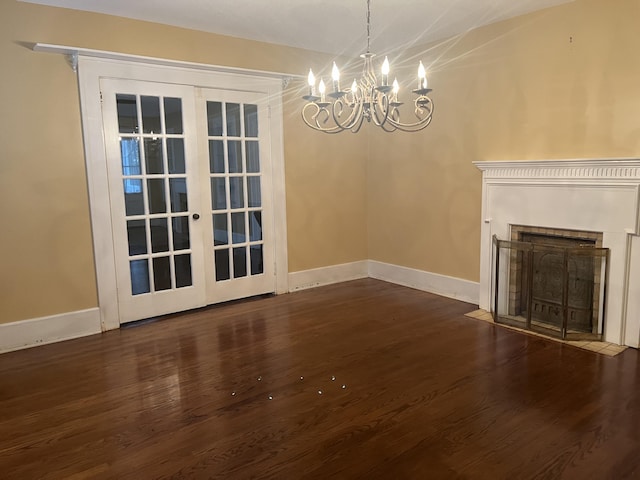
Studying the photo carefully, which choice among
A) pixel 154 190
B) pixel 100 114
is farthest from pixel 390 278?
pixel 100 114

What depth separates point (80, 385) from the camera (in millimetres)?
2904

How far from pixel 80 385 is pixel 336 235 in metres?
3.11

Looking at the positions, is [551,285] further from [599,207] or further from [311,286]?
[311,286]

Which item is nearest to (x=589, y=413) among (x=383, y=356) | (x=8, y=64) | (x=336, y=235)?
(x=383, y=356)

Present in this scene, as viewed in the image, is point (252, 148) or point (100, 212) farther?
point (252, 148)

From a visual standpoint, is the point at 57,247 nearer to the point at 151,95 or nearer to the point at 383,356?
the point at 151,95

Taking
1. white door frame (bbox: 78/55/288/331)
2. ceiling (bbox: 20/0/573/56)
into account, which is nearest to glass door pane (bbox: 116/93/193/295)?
white door frame (bbox: 78/55/288/331)

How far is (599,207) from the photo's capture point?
11.0 feet

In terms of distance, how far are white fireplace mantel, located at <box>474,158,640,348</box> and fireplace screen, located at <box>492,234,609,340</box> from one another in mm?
96

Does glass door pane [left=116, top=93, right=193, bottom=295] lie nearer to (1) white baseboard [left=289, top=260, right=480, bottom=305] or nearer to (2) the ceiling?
(2) the ceiling

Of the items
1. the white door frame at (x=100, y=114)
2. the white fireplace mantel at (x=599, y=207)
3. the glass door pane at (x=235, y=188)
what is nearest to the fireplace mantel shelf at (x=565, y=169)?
the white fireplace mantel at (x=599, y=207)

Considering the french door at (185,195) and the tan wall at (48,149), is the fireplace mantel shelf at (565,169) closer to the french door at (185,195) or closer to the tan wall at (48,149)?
the french door at (185,195)

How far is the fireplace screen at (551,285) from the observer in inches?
135

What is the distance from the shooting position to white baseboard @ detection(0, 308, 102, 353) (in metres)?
3.51
